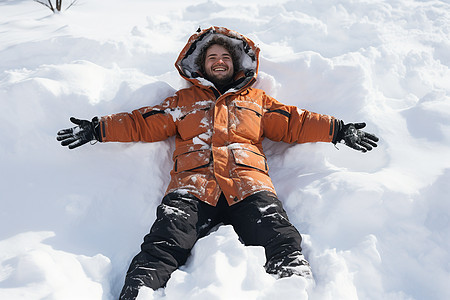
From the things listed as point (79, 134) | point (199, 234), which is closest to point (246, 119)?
point (199, 234)

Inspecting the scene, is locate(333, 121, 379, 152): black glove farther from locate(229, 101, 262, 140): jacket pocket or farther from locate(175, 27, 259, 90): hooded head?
locate(175, 27, 259, 90): hooded head

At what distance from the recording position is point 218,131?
7.63 feet

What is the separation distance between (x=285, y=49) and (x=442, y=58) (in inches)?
66.5

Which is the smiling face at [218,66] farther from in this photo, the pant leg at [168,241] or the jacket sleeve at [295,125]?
the pant leg at [168,241]

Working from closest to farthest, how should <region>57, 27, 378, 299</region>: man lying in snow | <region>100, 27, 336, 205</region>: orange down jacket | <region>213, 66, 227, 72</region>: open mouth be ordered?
<region>57, 27, 378, 299</region>: man lying in snow < <region>100, 27, 336, 205</region>: orange down jacket < <region>213, 66, 227, 72</region>: open mouth

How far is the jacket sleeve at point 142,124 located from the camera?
2.36 metres

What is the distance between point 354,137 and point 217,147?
0.91 metres

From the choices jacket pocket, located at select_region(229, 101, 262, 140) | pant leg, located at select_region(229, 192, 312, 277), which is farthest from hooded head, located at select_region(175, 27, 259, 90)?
pant leg, located at select_region(229, 192, 312, 277)

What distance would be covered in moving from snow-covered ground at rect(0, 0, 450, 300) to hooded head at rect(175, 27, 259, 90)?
19cm

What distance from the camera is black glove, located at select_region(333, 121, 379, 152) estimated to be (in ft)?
7.97

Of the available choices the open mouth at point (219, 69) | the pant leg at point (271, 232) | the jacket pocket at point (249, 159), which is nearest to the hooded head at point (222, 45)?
the open mouth at point (219, 69)

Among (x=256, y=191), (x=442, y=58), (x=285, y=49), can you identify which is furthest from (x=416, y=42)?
(x=256, y=191)

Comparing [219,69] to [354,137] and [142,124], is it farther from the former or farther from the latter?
[354,137]

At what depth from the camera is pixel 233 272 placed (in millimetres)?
1528
